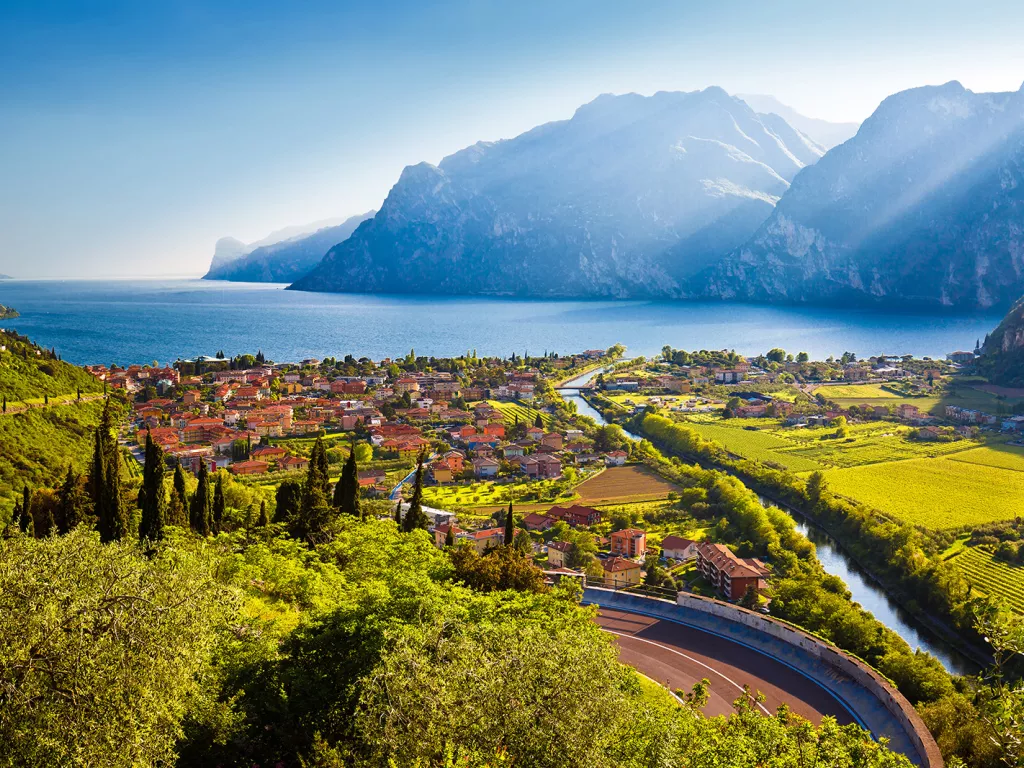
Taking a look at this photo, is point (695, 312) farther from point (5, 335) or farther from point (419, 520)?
point (419, 520)

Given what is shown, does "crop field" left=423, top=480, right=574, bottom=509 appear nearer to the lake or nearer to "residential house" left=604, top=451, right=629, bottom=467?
"residential house" left=604, top=451, right=629, bottom=467

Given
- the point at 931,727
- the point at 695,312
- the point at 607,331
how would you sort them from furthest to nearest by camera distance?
the point at 695,312
the point at 607,331
the point at 931,727

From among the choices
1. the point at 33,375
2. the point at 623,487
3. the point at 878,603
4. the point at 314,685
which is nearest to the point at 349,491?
the point at 314,685

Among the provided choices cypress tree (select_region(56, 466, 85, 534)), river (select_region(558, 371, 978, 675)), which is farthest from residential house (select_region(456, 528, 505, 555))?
river (select_region(558, 371, 978, 675))

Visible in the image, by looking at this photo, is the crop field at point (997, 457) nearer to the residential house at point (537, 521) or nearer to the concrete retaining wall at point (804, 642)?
the residential house at point (537, 521)

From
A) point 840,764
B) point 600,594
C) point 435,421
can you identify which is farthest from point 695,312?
point 840,764
